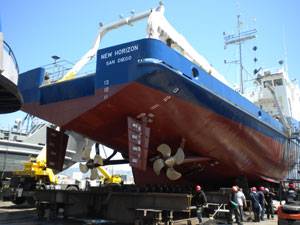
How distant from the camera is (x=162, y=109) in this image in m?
8.77

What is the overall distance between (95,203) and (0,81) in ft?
14.2

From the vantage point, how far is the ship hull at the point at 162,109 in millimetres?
8156

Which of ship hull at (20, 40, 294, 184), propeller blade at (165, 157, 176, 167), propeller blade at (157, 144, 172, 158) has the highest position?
ship hull at (20, 40, 294, 184)

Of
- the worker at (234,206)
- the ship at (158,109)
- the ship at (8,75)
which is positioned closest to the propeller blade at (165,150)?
the ship at (158,109)

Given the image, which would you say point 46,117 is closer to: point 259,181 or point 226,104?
point 226,104

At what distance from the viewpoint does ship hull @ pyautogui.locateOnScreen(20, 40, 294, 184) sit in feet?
26.8

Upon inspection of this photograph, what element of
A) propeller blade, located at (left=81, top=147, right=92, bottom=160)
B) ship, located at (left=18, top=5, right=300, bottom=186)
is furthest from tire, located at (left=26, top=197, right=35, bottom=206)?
ship, located at (left=18, top=5, right=300, bottom=186)

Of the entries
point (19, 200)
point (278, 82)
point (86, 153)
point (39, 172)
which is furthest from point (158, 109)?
point (278, 82)

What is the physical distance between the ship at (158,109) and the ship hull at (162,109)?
0.02 meters

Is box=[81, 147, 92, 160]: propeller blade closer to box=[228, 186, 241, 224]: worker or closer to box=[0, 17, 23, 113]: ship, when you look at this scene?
box=[0, 17, 23, 113]: ship

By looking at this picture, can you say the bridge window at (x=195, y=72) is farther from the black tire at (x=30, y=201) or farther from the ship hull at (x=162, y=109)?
the black tire at (x=30, y=201)

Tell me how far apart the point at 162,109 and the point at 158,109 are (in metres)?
0.10

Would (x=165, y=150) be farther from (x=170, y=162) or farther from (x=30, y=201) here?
(x=30, y=201)

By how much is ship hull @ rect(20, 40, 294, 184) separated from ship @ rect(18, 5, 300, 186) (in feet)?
0.08
